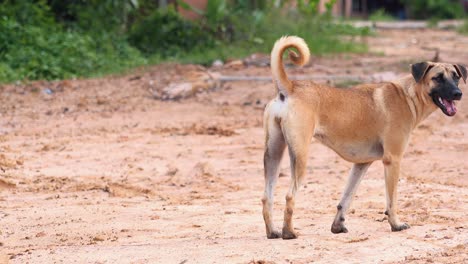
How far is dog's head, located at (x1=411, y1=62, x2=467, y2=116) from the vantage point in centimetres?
754

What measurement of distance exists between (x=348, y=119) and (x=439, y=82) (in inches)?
31.3

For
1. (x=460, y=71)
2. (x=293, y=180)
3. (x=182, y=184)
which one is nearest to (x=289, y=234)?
(x=293, y=180)

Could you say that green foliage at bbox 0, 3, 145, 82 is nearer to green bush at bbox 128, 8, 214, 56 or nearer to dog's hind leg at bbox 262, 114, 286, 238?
green bush at bbox 128, 8, 214, 56

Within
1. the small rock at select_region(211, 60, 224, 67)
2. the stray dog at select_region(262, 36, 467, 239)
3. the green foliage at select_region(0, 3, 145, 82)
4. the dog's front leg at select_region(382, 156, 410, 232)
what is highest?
the stray dog at select_region(262, 36, 467, 239)

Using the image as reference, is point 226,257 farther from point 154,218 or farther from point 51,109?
point 51,109

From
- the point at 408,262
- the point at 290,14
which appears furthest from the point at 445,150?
the point at 290,14

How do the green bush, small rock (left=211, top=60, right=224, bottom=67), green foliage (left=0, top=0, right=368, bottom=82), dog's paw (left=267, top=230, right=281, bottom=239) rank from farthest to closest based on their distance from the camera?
the green bush → small rock (left=211, top=60, right=224, bottom=67) → green foliage (left=0, top=0, right=368, bottom=82) → dog's paw (left=267, top=230, right=281, bottom=239)

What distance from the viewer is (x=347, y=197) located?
762 cm

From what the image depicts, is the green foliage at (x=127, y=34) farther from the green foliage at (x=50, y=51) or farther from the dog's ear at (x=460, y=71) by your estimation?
the dog's ear at (x=460, y=71)

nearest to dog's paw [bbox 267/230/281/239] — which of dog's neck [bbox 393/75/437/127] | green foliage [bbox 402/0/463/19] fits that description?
dog's neck [bbox 393/75/437/127]

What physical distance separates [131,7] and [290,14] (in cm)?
413

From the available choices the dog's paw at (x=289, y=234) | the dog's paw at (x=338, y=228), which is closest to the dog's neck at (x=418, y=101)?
the dog's paw at (x=338, y=228)

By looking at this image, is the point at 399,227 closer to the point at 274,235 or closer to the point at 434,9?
the point at 274,235

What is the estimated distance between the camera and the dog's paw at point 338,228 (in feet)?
24.4
